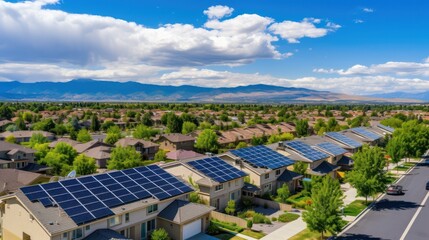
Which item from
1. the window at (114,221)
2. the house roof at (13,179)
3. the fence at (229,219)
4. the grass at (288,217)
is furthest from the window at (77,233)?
the house roof at (13,179)

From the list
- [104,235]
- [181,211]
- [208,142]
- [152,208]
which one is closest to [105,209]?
[104,235]

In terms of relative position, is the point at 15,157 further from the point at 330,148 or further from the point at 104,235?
the point at 330,148

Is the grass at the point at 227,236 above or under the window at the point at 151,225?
under

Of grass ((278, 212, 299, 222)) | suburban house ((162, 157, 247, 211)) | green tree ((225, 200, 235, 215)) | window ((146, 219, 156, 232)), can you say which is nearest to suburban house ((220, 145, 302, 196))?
suburban house ((162, 157, 247, 211))

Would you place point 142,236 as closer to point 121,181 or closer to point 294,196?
point 121,181

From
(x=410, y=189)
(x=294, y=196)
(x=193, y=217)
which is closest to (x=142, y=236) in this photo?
(x=193, y=217)

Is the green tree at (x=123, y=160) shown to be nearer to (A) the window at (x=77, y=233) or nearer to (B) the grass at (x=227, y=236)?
(B) the grass at (x=227, y=236)
